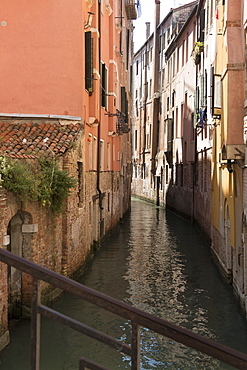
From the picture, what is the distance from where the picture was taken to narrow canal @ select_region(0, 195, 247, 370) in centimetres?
796

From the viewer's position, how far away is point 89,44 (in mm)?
14430

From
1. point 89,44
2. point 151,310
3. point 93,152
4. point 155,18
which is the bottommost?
point 151,310

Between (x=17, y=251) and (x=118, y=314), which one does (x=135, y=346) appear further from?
(x=17, y=251)

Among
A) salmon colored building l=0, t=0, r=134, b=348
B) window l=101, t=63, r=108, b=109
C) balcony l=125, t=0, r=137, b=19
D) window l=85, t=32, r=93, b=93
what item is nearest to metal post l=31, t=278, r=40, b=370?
salmon colored building l=0, t=0, r=134, b=348

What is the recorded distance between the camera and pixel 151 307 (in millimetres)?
11148

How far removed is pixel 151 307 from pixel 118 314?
950 cm

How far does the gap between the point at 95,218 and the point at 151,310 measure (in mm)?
7439

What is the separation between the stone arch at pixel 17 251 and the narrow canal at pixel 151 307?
0.56 m

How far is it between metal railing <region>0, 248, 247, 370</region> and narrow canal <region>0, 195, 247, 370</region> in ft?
18.8

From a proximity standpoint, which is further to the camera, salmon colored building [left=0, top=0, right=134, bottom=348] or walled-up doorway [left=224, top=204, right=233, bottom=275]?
walled-up doorway [left=224, top=204, right=233, bottom=275]

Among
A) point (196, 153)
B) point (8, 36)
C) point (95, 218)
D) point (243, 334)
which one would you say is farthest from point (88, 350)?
point (196, 153)

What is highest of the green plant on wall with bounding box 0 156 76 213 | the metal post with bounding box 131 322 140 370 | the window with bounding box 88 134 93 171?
the window with bounding box 88 134 93 171

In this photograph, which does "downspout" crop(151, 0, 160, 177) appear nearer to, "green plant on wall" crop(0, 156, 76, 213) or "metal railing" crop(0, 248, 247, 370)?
"green plant on wall" crop(0, 156, 76, 213)

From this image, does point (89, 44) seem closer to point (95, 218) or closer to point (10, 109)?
point (10, 109)
